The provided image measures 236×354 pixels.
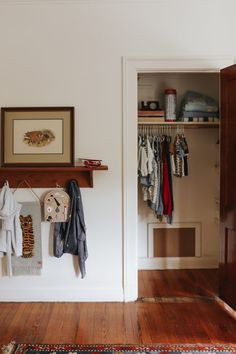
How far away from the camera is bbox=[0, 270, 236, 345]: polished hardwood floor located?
243 cm

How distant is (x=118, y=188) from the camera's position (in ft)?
9.93

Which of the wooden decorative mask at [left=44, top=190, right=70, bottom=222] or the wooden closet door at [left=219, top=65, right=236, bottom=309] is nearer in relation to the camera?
the wooden closet door at [left=219, top=65, right=236, bottom=309]

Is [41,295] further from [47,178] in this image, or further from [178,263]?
[178,263]

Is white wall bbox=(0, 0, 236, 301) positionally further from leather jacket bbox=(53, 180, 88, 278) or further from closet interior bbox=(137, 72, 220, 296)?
closet interior bbox=(137, 72, 220, 296)

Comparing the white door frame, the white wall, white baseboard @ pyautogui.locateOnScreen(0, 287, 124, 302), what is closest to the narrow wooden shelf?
the white wall

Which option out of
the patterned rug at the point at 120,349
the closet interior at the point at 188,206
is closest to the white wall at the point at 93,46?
the closet interior at the point at 188,206

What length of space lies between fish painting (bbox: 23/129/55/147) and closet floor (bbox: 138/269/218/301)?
166cm

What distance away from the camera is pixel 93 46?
116 inches

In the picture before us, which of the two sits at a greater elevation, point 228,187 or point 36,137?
point 36,137

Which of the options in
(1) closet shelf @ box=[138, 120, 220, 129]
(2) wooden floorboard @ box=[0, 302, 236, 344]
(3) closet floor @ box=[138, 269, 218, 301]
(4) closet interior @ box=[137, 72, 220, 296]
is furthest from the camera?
(4) closet interior @ box=[137, 72, 220, 296]

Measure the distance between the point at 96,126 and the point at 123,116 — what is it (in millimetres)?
252

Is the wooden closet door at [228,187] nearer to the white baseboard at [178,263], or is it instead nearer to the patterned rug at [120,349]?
the patterned rug at [120,349]

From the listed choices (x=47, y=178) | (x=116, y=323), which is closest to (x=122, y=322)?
(x=116, y=323)

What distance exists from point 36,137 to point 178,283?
2022 mm
